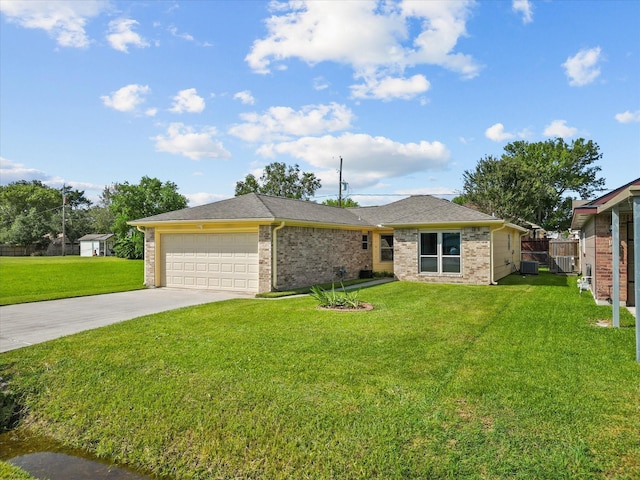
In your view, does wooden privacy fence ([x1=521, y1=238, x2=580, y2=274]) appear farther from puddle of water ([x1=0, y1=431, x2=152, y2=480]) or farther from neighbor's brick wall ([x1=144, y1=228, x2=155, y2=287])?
puddle of water ([x1=0, y1=431, x2=152, y2=480])

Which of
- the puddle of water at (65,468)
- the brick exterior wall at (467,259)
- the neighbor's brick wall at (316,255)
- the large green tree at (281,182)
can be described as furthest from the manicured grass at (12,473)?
the large green tree at (281,182)

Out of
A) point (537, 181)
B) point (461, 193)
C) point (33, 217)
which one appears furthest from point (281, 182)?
point (33, 217)

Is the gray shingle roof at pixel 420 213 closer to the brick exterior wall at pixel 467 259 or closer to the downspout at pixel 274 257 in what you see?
the brick exterior wall at pixel 467 259

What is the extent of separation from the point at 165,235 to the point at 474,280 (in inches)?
464

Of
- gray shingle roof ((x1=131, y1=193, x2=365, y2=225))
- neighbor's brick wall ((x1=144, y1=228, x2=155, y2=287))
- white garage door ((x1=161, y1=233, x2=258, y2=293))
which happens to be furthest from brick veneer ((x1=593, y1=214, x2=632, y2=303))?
neighbor's brick wall ((x1=144, y1=228, x2=155, y2=287))

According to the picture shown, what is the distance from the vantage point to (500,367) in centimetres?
539

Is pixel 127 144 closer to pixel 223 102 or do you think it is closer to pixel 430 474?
pixel 223 102

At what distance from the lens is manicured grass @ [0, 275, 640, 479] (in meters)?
3.51

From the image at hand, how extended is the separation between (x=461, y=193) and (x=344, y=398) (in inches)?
1148

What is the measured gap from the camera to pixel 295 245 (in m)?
14.0

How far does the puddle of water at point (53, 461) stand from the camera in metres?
3.88

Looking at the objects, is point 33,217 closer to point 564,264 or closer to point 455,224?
point 455,224

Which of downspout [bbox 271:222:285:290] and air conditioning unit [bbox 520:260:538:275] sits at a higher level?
downspout [bbox 271:222:285:290]

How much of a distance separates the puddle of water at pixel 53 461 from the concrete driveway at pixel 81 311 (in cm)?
264
